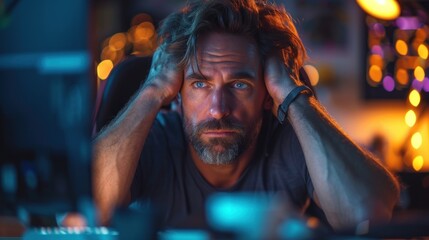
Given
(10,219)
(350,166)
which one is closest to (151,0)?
(350,166)

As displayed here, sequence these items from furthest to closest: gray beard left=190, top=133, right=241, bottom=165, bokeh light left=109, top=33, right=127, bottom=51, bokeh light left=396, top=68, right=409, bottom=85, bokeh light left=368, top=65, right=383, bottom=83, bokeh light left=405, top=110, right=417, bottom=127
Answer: bokeh light left=368, top=65, right=383, bottom=83, bokeh light left=109, top=33, right=127, bottom=51, bokeh light left=396, top=68, right=409, bottom=85, bokeh light left=405, top=110, right=417, bottom=127, gray beard left=190, top=133, right=241, bottom=165

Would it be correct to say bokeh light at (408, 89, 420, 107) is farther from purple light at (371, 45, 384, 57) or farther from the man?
the man

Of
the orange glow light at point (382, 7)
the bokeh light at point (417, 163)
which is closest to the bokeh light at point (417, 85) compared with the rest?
the bokeh light at point (417, 163)

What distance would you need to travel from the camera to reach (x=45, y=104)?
30.3 inches

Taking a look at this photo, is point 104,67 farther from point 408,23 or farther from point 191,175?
point 191,175

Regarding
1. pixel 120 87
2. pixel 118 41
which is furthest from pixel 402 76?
pixel 120 87

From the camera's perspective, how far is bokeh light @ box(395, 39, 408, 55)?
4.95 metres

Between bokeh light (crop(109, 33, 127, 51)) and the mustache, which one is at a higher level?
bokeh light (crop(109, 33, 127, 51))

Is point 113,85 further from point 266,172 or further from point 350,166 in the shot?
point 350,166

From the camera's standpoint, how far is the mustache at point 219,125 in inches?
69.8

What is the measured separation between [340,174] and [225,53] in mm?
415

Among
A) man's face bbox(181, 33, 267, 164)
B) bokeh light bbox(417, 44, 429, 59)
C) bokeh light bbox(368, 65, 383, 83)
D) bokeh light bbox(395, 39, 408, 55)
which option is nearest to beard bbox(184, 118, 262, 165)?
man's face bbox(181, 33, 267, 164)

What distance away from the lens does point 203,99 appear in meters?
1.79

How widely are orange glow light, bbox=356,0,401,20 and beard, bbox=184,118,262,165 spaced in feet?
3.42
